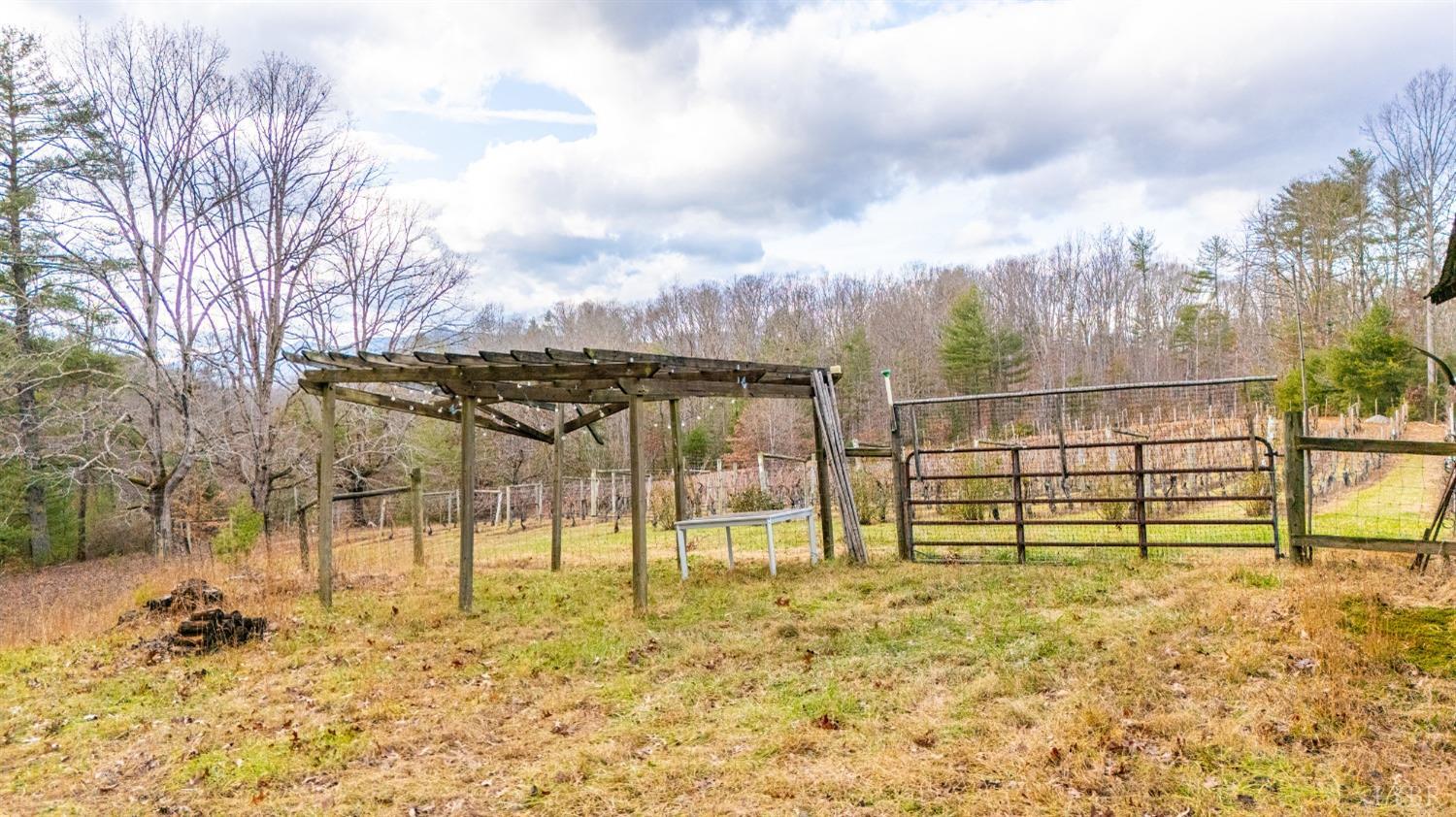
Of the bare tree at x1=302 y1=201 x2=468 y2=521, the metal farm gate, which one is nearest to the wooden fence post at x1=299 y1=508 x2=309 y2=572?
the metal farm gate

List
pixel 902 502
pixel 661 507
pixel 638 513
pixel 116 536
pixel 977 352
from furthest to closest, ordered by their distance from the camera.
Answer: pixel 977 352
pixel 116 536
pixel 661 507
pixel 902 502
pixel 638 513

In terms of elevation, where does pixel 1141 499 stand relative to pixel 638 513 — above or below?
below

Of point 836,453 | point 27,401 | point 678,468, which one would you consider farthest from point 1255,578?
point 27,401

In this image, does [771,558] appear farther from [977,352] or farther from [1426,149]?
[1426,149]

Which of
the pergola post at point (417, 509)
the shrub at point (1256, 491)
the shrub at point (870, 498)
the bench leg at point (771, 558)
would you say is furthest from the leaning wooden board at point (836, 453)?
the shrub at point (1256, 491)

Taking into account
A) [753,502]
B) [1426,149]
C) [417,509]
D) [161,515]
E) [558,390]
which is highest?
[1426,149]

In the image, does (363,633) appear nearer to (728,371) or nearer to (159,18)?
(728,371)

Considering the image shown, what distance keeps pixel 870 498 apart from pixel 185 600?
10.6m

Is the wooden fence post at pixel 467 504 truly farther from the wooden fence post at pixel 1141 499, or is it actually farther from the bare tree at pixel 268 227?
the bare tree at pixel 268 227

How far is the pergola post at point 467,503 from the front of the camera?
6.88 meters

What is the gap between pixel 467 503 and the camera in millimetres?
6879

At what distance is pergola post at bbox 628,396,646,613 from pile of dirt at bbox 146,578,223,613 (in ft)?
13.8

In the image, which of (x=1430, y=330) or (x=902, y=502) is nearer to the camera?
(x=902, y=502)

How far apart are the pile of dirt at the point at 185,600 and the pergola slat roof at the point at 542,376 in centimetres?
220
